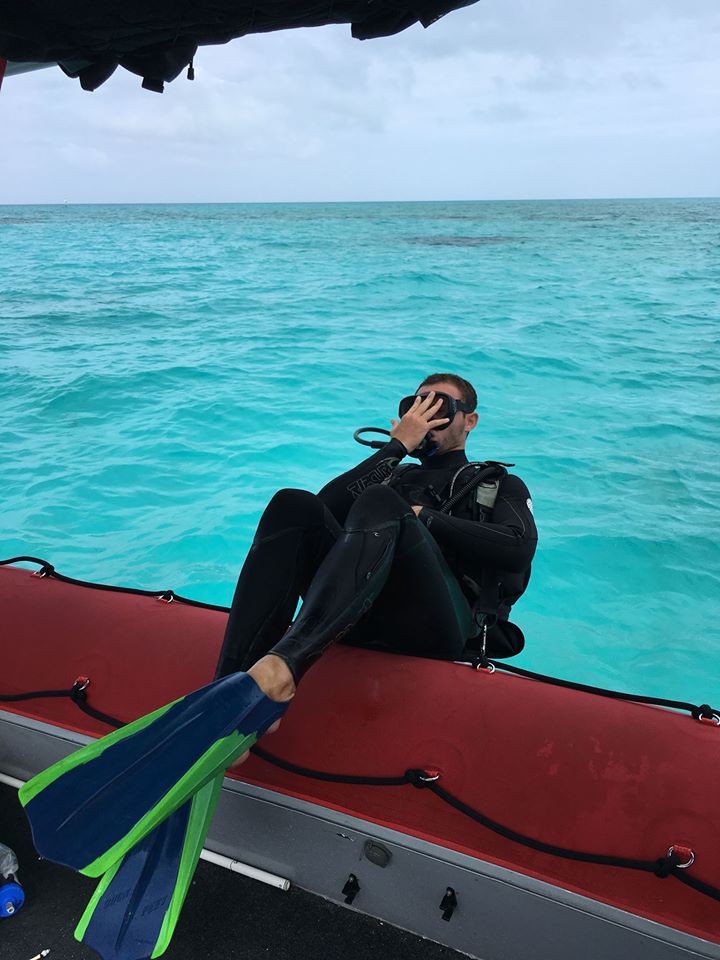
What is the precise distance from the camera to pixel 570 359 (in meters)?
8.12

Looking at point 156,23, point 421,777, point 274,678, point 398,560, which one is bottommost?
point 421,777

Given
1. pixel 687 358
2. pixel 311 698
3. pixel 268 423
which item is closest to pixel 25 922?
pixel 311 698

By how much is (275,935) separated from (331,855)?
0.25 metres

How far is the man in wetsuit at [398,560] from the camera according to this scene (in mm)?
1546

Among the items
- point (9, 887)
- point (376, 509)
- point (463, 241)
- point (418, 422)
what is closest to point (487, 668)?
point (376, 509)

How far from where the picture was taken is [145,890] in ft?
4.24

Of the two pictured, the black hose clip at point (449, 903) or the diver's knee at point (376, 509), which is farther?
the diver's knee at point (376, 509)

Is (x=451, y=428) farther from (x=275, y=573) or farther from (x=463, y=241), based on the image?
(x=463, y=241)

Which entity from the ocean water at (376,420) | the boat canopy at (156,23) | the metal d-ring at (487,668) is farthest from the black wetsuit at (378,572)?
the ocean water at (376,420)

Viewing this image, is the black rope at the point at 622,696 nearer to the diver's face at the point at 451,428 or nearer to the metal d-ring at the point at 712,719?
the metal d-ring at the point at 712,719

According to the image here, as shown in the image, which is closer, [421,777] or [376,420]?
[421,777]

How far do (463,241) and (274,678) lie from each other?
2203 cm

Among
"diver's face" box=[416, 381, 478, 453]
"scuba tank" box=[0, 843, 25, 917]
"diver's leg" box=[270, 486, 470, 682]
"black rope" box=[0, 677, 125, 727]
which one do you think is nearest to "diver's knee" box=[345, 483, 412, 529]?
"diver's leg" box=[270, 486, 470, 682]

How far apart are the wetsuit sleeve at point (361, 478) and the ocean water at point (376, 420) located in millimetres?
2073
